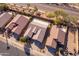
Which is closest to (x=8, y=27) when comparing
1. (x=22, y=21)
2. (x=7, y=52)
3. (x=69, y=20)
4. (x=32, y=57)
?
(x=22, y=21)

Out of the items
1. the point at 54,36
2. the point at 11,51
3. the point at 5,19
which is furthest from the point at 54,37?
the point at 5,19

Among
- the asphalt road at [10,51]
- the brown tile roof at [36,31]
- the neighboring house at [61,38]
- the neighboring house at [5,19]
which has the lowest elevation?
the asphalt road at [10,51]

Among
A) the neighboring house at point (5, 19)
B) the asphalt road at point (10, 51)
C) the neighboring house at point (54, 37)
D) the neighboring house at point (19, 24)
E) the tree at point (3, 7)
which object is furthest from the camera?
the tree at point (3, 7)

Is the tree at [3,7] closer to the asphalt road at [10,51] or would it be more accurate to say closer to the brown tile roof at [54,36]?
the asphalt road at [10,51]

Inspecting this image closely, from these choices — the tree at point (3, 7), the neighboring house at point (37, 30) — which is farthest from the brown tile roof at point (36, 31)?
the tree at point (3, 7)

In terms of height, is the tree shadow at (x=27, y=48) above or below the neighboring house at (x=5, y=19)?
below

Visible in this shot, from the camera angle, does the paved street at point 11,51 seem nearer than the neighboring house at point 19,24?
Yes
